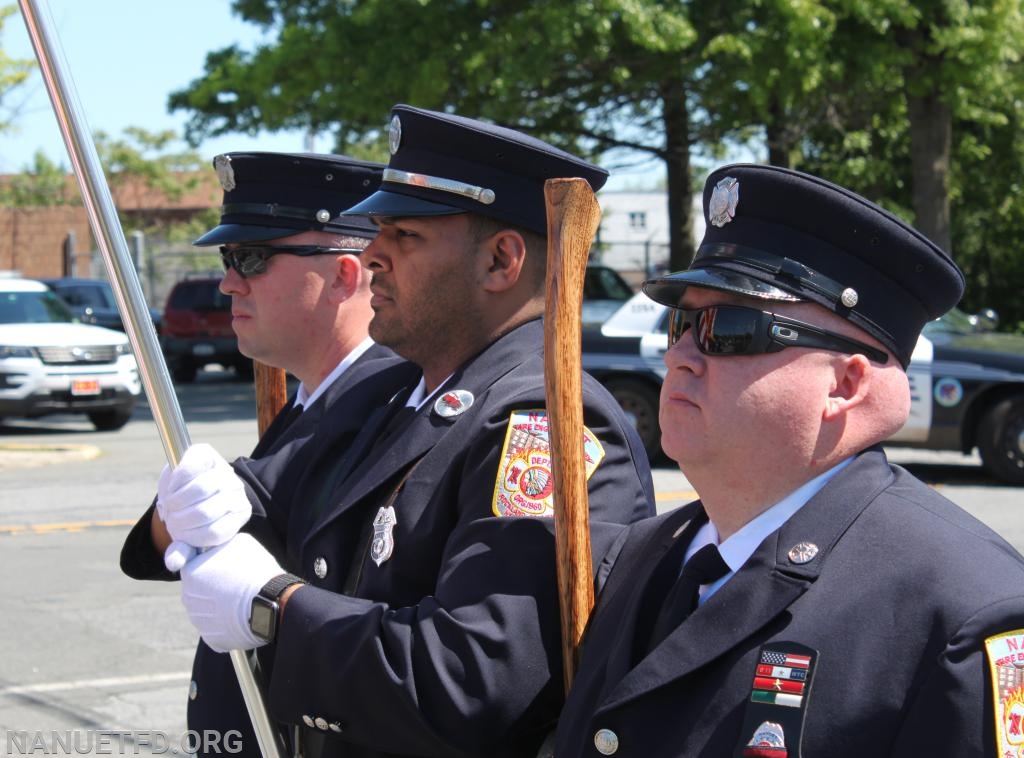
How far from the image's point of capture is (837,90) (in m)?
16.4

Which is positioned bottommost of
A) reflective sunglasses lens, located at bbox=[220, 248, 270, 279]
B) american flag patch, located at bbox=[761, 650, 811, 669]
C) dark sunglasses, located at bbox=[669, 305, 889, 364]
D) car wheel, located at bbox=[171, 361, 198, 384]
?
car wheel, located at bbox=[171, 361, 198, 384]

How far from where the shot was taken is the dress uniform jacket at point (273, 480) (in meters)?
2.91

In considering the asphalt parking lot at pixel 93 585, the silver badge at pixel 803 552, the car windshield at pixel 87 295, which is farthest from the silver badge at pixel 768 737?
the car windshield at pixel 87 295

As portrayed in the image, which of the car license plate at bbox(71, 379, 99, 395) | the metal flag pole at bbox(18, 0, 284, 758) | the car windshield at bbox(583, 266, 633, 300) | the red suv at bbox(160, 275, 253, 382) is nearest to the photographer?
the metal flag pole at bbox(18, 0, 284, 758)

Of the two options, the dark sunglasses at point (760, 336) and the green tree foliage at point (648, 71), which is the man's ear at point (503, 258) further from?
the green tree foliage at point (648, 71)

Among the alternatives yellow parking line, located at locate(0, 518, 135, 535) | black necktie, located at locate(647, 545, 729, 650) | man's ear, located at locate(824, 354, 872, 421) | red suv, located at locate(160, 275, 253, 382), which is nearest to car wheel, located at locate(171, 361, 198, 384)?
red suv, located at locate(160, 275, 253, 382)

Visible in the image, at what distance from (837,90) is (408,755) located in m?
15.2

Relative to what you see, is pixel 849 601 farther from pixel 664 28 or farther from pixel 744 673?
pixel 664 28

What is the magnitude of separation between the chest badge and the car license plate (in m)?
14.2

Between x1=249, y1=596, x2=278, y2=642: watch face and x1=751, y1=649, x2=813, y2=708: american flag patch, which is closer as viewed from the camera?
x1=751, y1=649, x2=813, y2=708: american flag patch

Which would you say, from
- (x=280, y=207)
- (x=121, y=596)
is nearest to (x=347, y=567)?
(x=280, y=207)

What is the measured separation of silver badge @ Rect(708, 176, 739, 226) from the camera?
2.12m

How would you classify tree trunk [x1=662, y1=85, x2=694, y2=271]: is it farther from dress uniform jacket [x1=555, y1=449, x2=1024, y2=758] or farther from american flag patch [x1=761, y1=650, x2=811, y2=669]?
american flag patch [x1=761, y1=650, x2=811, y2=669]

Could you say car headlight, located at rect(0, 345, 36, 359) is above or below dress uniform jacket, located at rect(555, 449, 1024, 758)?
below
